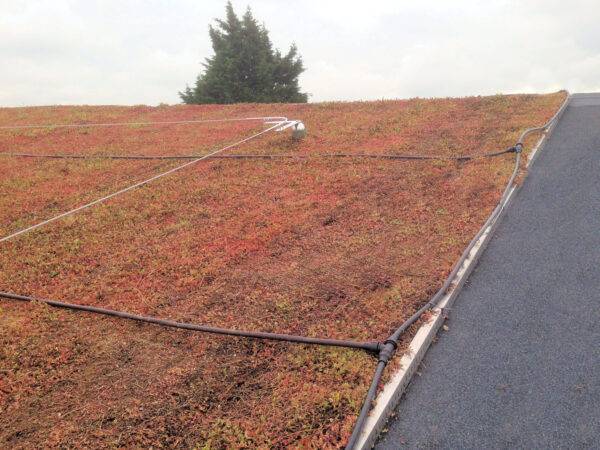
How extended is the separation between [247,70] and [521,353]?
26331mm

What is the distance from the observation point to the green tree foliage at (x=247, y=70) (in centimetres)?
2636

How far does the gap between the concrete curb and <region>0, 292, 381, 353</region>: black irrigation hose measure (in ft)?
0.86

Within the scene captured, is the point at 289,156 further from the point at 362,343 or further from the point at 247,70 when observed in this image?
the point at 247,70

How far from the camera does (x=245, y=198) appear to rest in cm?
683

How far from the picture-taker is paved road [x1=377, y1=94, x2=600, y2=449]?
8.66 ft

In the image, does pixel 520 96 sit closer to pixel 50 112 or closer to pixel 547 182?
pixel 547 182

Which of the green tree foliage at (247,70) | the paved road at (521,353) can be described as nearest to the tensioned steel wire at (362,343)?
the paved road at (521,353)

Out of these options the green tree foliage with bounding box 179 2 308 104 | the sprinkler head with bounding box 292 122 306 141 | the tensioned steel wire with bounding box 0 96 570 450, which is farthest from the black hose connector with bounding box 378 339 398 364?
the green tree foliage with bounding box 179 2 308 104

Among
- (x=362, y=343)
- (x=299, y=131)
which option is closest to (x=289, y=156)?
(x=299, y=131)

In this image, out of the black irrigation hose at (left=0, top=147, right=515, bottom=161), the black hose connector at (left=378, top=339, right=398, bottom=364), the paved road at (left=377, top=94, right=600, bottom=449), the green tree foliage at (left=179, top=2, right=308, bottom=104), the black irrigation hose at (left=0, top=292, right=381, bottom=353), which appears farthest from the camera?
the green tree foliage at (left=179, top=2, right=308, bottom=104)

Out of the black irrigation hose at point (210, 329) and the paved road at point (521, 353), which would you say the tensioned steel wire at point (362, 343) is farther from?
the paved road at point (521, 353)

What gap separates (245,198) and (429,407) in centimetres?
459

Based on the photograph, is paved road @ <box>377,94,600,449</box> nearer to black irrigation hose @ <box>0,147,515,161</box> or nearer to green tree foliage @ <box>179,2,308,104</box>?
black irrigation hose @ <box>0,147,515,161</box>

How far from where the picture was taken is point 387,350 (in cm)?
315
